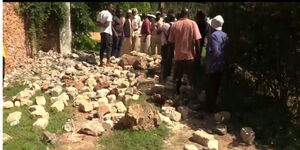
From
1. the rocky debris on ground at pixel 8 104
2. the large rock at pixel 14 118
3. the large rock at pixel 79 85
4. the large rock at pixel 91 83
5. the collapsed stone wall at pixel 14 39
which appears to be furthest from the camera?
the collapsed stone wall at pixel 14 39

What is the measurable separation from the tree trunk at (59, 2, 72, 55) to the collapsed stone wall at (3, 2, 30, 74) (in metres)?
1.68

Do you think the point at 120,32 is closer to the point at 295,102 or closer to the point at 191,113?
the point at 191,113

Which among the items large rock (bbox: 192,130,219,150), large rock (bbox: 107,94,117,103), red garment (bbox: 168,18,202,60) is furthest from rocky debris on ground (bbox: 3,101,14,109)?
large rock (bbox: 192,130,219,150)

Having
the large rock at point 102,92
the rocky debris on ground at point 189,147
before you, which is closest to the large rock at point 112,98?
the large rock at point 102,92

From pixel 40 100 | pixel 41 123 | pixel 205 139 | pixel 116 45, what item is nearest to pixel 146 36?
pixel 116 45

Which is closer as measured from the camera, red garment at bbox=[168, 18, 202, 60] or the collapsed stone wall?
red garment at bbox=[168, 18, 202, 60]

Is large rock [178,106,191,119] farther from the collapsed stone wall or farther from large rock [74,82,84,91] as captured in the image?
the collapsed stone wall

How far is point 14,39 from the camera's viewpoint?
1110cm

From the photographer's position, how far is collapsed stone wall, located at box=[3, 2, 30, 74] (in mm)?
10555

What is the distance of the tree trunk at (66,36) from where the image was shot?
44.7 ft

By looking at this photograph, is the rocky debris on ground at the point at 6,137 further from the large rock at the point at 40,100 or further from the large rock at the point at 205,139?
the large rock at the point at 205,139

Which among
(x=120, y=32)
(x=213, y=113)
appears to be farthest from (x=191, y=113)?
(x=120, y=32)

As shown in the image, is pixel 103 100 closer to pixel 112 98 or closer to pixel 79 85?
pixel 112 98

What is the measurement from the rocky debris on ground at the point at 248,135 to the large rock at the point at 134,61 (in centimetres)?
544
